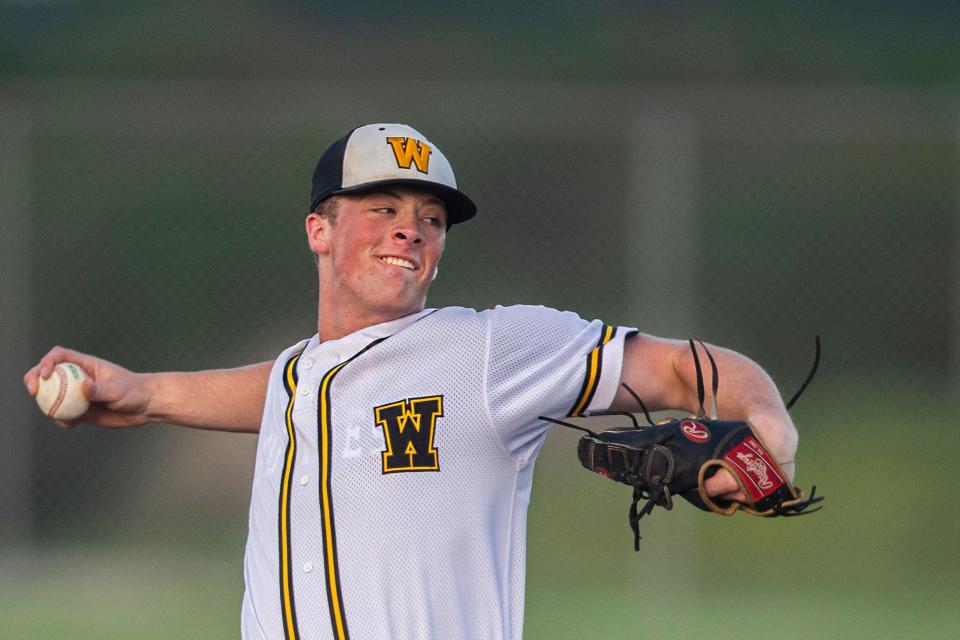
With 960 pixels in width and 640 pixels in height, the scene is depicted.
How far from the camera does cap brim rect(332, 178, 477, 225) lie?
2.97 m

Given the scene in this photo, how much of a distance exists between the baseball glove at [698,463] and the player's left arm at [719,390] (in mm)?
32

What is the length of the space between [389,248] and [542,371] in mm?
421

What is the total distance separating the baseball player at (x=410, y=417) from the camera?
278 cm

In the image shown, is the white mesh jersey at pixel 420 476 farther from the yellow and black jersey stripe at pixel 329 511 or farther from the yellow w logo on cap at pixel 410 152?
the yellow w logo on cap at pixel 410 152

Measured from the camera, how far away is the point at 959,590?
684cm

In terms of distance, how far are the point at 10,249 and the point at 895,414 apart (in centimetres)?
463

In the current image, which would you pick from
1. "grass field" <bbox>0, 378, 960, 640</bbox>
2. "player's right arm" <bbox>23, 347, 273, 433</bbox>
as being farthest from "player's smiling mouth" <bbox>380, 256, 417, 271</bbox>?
"grass field" <bbox>0, 378, 960, 640</bbox>

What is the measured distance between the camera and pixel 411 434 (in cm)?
285

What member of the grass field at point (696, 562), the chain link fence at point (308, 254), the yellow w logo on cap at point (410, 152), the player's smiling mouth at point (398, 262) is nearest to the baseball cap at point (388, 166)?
the yellow w logo on cap at point (410, 152)

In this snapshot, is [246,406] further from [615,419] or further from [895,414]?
[895,414]

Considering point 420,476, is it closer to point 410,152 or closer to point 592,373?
point 592,373

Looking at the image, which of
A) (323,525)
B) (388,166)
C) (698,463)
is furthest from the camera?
(388,166)

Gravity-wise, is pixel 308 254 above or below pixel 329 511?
above

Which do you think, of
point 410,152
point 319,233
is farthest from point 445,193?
point 319,233
